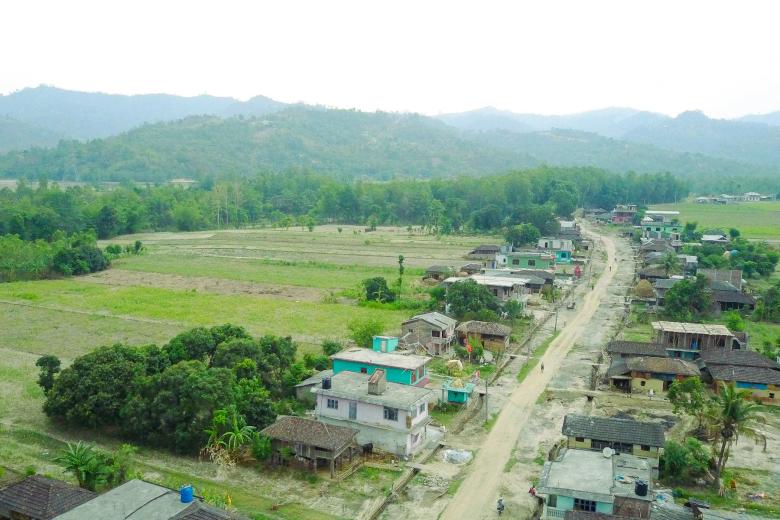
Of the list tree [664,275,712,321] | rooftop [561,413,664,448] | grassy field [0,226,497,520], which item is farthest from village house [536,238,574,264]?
rooftop [561,413,664,448]

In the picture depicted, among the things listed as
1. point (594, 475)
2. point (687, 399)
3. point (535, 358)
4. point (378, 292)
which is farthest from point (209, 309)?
point (594, 475)

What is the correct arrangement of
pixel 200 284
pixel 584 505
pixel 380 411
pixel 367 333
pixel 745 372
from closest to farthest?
pixel 584 505 < pixel 380 411 < pixel 745 372 < pixel 367 333 < pixel 200 284

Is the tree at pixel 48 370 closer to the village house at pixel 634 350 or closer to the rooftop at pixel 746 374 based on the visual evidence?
the village house at pixel 634 350

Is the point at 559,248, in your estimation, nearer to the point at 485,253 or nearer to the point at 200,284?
the point at 485,253

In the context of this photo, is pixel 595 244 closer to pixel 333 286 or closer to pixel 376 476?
pixel 333 286

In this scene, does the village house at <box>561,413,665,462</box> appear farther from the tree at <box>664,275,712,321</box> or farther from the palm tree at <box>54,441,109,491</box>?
the tree at <box>664,275,712,321</box>

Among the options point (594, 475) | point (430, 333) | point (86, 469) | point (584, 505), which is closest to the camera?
point (584, 505)
